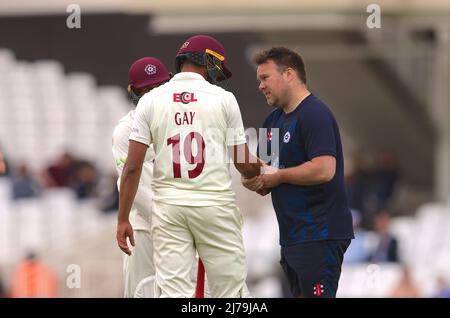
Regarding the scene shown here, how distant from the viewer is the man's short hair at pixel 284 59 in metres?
7.57

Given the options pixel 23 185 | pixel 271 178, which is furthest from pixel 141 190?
pixel 23 185

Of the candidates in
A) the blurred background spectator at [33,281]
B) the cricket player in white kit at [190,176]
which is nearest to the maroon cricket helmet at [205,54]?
the cricket player in white kit at [190,176]

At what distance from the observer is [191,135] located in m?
7.22

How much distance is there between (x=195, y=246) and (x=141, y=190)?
0.90 metres

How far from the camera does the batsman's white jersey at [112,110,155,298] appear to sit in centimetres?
821

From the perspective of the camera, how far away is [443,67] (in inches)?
908

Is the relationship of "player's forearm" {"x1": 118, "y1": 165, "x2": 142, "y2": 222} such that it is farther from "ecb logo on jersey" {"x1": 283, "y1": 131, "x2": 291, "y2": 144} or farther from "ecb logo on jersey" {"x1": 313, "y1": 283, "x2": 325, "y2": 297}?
"ecb logo on jersey" {"x1": 313, "y1": 283, "x2": 325, "y2": 297}

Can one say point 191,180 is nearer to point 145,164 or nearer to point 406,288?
point 145,164

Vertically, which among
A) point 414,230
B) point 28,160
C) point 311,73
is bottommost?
point 414,230

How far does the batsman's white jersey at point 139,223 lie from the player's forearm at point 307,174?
123cm

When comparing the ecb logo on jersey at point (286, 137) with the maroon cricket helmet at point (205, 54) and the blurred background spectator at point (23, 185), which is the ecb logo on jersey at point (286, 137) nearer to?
the maroon cricket helmet at point (205, 54)

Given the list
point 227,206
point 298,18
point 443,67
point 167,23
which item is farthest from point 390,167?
point 227,206

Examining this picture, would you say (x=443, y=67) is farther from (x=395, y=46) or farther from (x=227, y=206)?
(x=227, y=206)
